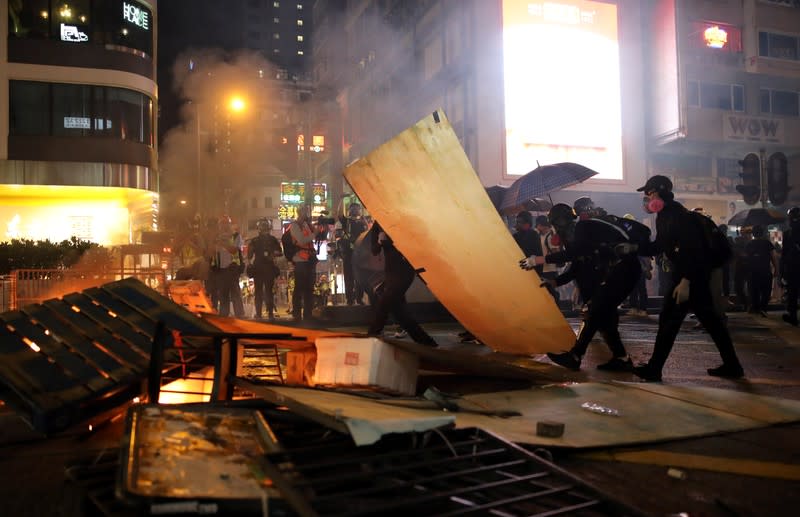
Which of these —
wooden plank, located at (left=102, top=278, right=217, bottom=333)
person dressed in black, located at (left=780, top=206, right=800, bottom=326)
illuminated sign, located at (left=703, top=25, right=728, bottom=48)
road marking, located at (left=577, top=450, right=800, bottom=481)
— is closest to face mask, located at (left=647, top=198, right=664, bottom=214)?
road marking, located at (left=577, top=450, right=800, bottom=481)

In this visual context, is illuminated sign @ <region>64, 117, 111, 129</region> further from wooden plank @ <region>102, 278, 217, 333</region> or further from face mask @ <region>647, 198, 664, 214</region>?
face mask @ <region>647, 198, 664, 214</region>

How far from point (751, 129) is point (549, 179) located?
58.9 feet

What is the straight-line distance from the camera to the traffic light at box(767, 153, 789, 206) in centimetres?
967

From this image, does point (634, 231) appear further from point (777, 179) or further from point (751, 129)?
point (751, 129)

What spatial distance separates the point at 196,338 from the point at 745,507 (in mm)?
2871

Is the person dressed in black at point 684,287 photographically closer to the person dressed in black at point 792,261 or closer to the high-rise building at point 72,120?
the person dressed in black at point 792,261

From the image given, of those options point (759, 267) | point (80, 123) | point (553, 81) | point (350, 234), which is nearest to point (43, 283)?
point (350, 234)

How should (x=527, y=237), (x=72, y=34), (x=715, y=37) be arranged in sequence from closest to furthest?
(x=527, y=237) → (x=72, y=34) → (x=715, y=37)

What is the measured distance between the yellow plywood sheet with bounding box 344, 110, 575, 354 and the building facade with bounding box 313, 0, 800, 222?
43.4 ft

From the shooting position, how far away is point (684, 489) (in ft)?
8.24

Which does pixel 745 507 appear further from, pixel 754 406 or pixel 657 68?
pixel 657 68

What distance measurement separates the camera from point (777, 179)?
31.8 ft

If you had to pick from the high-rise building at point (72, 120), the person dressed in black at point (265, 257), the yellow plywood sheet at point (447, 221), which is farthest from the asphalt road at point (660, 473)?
the high-rise building at point (72, 120)

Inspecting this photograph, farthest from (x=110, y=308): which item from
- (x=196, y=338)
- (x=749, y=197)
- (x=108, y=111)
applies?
(x=108, y=111)
